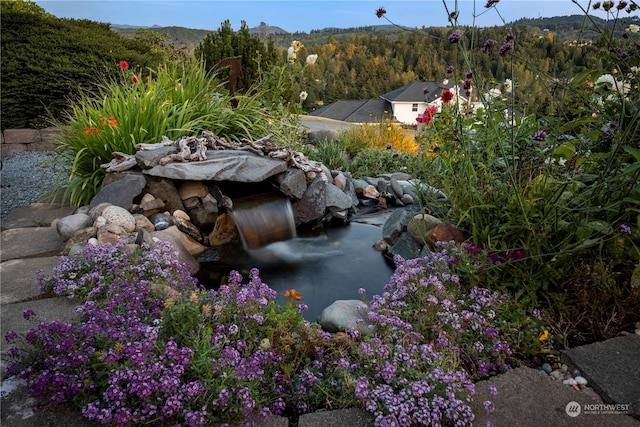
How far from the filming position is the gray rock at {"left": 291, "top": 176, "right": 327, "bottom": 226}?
180 inches

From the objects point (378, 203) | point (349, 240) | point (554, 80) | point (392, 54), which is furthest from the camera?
point (392, 54)

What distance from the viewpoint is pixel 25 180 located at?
17.7 feet

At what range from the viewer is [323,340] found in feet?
6.47

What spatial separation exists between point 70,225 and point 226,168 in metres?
1.36

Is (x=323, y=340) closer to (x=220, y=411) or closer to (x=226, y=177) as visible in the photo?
(x=220, y=411)

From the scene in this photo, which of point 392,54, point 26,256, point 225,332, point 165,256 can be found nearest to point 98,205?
point 26,256

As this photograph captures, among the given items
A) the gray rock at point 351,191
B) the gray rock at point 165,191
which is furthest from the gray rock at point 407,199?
the gray rock at point 165,191

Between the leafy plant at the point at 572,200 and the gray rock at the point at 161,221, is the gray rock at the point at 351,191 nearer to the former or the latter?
the gray rock at the point at 161,221

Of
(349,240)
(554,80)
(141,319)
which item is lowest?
(349,240)

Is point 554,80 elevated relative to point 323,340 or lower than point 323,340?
elevated

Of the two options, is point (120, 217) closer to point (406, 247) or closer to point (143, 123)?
point (143, 123)

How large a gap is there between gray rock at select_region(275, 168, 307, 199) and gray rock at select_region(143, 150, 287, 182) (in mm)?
80

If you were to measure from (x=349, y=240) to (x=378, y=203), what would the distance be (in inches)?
52.3

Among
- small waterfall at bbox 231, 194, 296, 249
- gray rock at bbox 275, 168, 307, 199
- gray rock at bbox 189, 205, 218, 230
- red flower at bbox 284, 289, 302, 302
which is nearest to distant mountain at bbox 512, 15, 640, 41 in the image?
red flower at bbox 284, 289, 302, 302
